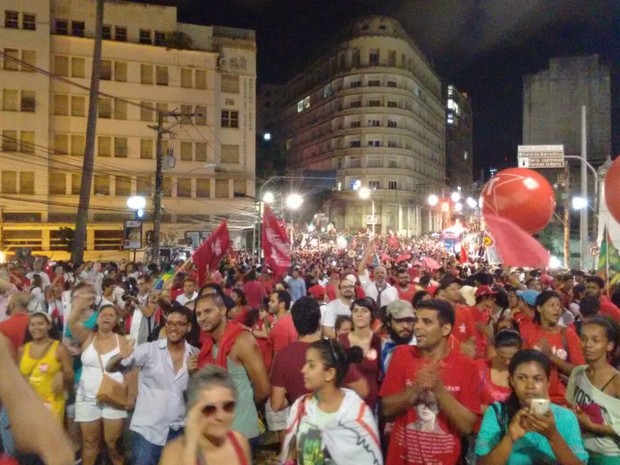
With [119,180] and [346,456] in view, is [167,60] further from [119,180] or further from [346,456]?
[346,456]

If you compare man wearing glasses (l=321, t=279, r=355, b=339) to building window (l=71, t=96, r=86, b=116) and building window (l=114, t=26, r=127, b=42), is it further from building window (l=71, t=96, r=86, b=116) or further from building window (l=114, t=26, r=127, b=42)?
building window (l=114, t=26, r=127, b=42)

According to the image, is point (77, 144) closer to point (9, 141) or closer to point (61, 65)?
point (9, 141)

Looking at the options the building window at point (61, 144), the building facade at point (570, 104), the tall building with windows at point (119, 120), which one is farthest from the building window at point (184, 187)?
the building facade at point (570, 104)

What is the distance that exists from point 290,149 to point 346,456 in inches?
3301

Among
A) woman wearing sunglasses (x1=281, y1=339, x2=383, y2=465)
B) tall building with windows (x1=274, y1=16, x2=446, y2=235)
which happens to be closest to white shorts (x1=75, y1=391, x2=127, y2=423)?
woman wearing sunglasses (x1=281, y1=339, x2=383, y2=465)

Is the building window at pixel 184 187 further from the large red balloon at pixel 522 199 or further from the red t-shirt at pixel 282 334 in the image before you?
the red t-shirt at pixel 282 334

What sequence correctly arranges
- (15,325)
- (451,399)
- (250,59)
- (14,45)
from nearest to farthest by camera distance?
(451,399), (15,325), (14,45), (250,59)

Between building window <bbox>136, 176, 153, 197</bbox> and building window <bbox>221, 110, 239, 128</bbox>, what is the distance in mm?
7089

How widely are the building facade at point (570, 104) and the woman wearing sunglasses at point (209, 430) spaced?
Result: 53.5 metres

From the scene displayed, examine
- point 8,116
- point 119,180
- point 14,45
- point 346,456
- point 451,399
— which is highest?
point 14,45

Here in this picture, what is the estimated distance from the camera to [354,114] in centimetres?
7212

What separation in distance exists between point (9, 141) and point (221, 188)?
1400 centimetres

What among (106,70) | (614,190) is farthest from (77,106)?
(614,190)

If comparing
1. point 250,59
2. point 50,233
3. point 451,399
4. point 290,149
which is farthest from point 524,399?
point 290,149
